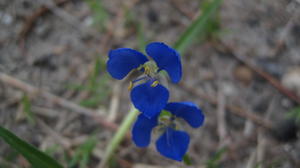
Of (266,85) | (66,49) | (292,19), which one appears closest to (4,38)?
(66,49)

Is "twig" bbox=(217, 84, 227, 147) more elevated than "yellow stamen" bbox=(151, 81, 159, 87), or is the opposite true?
"twig" bbox=(217, 84, 227, 147)

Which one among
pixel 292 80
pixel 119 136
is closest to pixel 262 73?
pixel 292 80

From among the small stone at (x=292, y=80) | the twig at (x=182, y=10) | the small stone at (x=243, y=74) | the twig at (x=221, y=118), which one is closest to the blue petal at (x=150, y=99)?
the twig at (x=221, y=118)

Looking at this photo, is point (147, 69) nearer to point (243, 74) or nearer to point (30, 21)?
point (243, 74)

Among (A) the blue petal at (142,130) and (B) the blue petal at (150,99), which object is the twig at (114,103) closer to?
(A) the blue petal at (142,130)

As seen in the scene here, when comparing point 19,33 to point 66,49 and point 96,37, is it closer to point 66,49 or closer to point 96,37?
point 66,49

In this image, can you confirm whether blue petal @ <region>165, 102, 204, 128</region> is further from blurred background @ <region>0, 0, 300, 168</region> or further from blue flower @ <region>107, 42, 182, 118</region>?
blurred background @ <region>0, 0, 300, 168</region>

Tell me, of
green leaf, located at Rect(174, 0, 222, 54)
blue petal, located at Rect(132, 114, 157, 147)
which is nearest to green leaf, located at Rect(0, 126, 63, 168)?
blue petal, located at Rect(132, 114, 157, 147)
